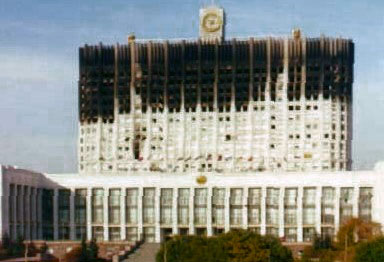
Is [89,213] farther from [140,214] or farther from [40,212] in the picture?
[140,214]

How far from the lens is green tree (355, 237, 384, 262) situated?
131 m

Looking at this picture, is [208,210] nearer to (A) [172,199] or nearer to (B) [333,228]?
(A) [172,199]

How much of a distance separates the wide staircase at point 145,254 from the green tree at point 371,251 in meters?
39.0

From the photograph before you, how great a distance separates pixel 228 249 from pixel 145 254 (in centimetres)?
3512

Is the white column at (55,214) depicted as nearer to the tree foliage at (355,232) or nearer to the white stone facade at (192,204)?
the white stone facade at (192,204)

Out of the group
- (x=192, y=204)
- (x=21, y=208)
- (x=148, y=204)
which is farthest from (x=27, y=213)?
(x=192, y=204)

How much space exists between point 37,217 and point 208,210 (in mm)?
30275


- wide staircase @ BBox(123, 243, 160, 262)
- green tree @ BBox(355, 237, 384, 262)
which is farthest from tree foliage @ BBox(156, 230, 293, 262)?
wide staircase @ BBox(123, 243, 160, 262)

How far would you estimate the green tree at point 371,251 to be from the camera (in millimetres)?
130863

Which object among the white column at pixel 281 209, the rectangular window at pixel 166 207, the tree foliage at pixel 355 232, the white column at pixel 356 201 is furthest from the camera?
the rectangular window at pixel 166 207

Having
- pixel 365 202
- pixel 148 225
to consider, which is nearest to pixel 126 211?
pixel 148 225

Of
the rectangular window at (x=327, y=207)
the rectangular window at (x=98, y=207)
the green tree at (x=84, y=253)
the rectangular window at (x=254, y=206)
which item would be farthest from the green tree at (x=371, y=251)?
the rectangular window at (x=98, y=207)

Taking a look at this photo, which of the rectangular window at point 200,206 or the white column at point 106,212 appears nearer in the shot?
the rectangular window at point 200,206

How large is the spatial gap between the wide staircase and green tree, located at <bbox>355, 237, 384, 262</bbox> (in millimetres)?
39022
